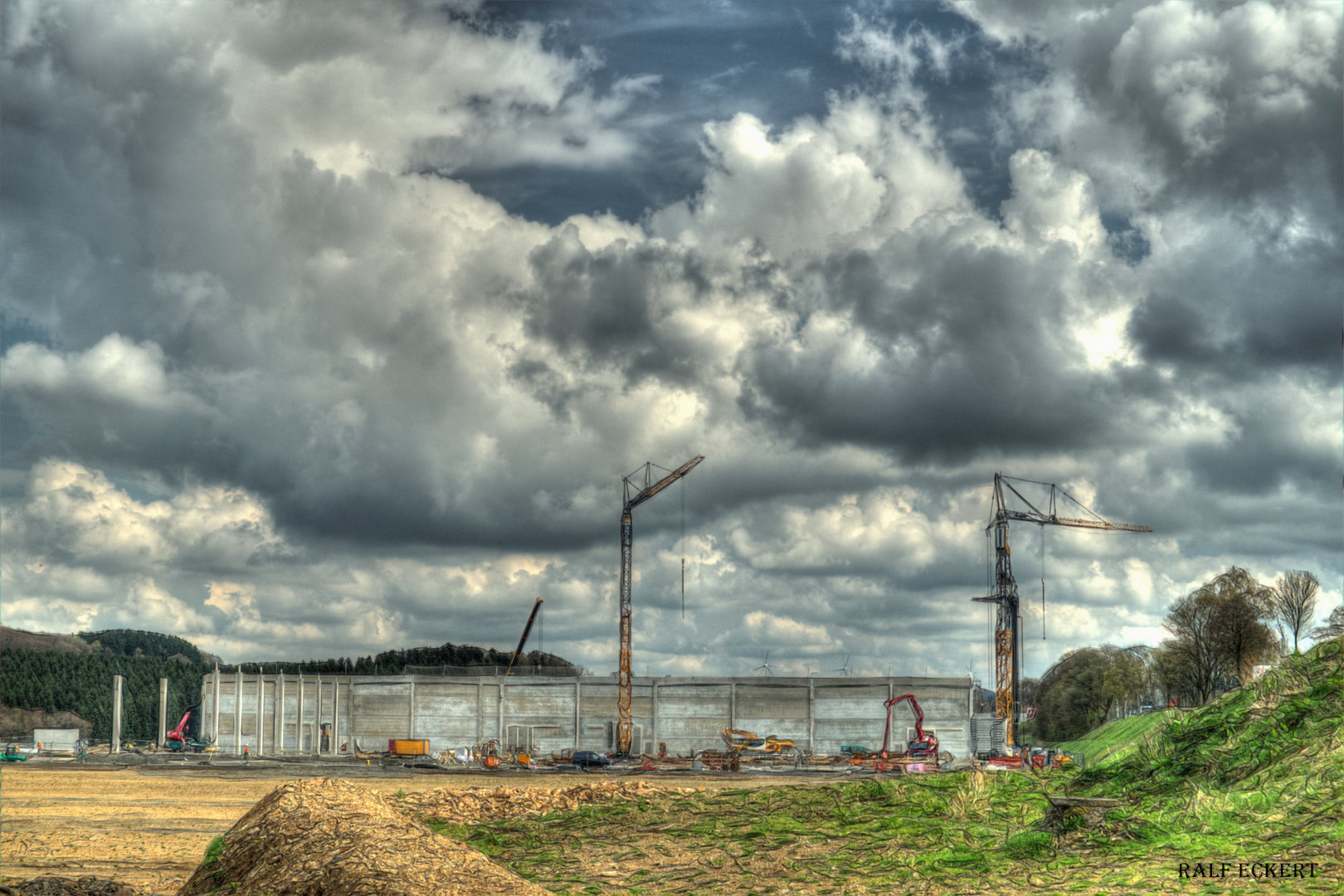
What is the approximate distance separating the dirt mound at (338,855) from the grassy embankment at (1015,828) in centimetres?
125

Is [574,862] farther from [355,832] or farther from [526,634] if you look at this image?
[526,634]

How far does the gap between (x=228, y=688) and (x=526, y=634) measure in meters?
39.4

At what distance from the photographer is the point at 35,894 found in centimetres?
1625

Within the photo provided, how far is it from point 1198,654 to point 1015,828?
80692 mm

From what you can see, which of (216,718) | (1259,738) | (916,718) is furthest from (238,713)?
(1259,738)

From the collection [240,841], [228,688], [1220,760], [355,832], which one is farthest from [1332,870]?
[228,688]

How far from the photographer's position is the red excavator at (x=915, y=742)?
85250 millimetres

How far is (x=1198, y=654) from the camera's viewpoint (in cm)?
8612

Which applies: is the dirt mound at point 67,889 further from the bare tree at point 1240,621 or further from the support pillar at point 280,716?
the support pillar at point 280,716

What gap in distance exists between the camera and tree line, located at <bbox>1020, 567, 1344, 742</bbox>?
81.7 m

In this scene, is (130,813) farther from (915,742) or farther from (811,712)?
(811,712)

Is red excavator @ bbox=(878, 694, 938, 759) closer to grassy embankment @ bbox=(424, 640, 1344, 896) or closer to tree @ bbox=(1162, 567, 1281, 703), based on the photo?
tree @ bbox=(1162, 567, 1281, 703)

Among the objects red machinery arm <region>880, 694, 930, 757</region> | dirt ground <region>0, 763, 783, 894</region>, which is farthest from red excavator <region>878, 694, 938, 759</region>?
dirt ground <region>0, 763, 783, 894</region>

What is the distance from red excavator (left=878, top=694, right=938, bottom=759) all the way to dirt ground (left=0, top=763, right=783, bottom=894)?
2447 centimetres
